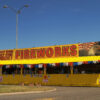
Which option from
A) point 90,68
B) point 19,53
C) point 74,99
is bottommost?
point 74,99

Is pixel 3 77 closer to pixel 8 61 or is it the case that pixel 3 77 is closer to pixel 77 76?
pixel 8 61

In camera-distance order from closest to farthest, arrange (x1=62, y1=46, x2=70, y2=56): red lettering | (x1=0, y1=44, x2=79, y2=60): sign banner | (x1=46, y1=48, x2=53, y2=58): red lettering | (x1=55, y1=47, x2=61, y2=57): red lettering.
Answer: (x1=0, y1=44, x2=79, y2=60): sign banner → (x1=62, y1=46, x2=70, y2=56): red lettering → (x1=55, y1=47, x2=61, y2=57): red lettering → (x1=46, y1=48, x2=53, y2=58): red lettering

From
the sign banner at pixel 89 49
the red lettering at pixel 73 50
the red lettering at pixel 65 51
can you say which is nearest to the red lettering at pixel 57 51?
the red lettering at pixel 65 51

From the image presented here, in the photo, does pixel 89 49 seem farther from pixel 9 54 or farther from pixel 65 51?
pixel 9 54

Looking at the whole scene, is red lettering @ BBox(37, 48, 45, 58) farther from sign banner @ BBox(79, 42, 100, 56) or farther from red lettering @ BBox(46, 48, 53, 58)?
sign banner @ BBox(79, 42, 100, 56)

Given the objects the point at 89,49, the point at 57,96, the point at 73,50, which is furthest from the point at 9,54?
the point at 57,96

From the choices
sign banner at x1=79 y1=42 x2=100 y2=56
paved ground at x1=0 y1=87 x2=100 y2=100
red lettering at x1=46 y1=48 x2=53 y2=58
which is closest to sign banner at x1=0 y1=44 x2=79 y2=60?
red lettering at x1=46 y1=48 x2=53 y2=58

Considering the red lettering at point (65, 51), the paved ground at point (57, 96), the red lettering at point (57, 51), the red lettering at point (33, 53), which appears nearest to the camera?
the paved ground at point (57, 96)

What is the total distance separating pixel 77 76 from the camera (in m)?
30.7

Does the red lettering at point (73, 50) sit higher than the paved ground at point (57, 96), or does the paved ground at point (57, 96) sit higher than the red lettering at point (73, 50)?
the red lettering at point (73, 50)

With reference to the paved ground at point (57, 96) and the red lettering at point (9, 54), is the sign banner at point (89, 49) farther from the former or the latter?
the paved ground at point (57, 96)

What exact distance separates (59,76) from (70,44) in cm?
442

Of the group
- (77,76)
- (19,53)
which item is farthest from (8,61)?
(77,76)

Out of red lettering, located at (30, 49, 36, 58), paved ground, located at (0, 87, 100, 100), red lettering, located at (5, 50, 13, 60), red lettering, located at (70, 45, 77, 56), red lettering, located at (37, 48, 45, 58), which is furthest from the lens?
red lettering, located at (5, 50, 13, 60)
